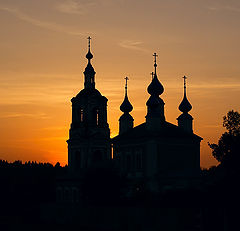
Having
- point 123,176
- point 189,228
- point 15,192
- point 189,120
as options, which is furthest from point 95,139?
point 189,228

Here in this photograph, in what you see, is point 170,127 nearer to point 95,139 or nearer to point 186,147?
point 186,147

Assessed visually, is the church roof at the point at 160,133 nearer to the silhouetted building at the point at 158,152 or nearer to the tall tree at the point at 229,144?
the silhouetted building at the point at 158,152

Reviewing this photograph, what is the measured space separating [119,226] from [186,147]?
22.3 meters

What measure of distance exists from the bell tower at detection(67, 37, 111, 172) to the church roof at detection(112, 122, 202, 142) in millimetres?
6383

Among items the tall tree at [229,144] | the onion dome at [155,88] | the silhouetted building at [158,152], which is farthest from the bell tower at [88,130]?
the tall tree at [229,144]

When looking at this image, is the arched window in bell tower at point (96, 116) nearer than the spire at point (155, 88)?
No

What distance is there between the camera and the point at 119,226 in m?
46.3

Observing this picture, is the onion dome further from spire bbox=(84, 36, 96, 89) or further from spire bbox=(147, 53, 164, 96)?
spire bbox=(84, 36, 96, 89)

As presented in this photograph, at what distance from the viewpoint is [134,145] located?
68250 mm

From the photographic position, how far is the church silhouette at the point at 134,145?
213ft

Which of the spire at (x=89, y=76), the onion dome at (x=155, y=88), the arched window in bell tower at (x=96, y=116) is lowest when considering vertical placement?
the arched window in bell tower at (x=96, y=116)

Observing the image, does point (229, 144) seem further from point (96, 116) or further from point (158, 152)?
point (96, 116)

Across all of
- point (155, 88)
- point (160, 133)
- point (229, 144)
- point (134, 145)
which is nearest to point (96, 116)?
point (134, 145)

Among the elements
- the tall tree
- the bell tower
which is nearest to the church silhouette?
the bell tower
